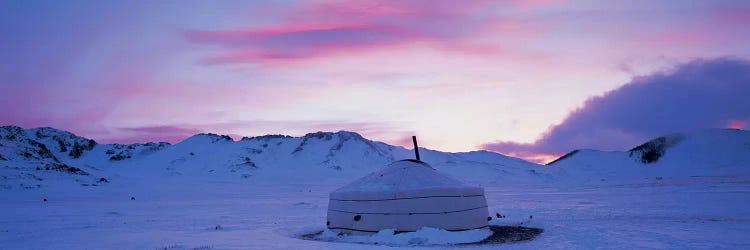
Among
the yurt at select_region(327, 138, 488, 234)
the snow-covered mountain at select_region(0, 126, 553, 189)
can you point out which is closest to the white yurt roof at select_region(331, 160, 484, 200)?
the yurt at select_region(327, 138, 488, 234)

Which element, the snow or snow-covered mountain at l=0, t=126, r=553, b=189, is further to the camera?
snow-covered mountain at l=0, t=126, r=553, b=189

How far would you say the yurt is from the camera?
13898mm

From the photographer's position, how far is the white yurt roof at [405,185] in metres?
14.1

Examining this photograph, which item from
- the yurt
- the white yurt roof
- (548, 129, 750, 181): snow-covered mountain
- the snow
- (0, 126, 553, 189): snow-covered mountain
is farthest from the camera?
(548, 129, 750, 181): snow-covered mountain

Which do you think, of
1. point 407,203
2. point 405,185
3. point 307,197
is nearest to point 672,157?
point 307,197

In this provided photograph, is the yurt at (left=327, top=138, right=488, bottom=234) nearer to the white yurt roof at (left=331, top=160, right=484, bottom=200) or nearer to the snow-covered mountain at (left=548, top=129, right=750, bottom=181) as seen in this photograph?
the white yurt roof at (left=331, top=160, right=484, bottom=200)

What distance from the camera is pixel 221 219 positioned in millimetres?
20766

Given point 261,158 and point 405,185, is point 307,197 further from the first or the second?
point 261,158

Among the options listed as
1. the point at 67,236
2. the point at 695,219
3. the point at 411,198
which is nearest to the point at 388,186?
the point at 411,198

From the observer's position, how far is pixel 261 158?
3920 inches

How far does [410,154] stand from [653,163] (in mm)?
45357

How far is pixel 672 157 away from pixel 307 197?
315 ft

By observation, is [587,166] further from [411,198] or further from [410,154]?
[411,198]

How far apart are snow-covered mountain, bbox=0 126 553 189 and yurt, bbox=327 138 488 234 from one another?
6232 cm
